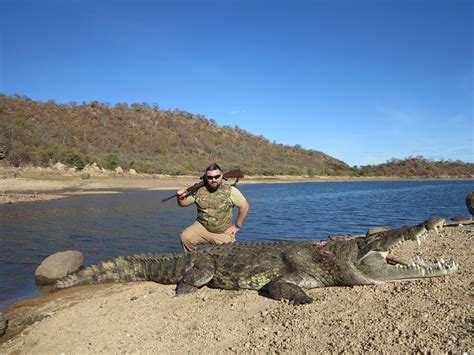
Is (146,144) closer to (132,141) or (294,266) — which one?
(132,141)

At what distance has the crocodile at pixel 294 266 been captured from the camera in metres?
4.72

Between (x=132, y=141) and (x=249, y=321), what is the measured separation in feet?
226

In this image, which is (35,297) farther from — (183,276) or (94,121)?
(94,121)

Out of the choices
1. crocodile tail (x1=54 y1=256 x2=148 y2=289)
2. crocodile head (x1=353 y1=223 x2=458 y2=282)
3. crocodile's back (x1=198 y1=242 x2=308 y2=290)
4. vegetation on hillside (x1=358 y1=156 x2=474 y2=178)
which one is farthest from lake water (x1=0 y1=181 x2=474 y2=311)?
vegetation on hillside (x1=358 y1=156 x2=474 y2=178)

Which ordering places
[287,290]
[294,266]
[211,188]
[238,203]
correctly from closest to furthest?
[287,290] < [294,266] < [211,188] < [238,203]

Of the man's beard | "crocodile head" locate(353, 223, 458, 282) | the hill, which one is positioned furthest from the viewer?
the hill

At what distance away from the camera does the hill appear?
1817 inches

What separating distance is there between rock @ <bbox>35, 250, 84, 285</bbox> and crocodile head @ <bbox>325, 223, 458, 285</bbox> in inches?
207

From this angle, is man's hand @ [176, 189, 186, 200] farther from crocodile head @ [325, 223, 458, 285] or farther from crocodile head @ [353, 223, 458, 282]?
crocodile head @ [353, 223, 458, 282]

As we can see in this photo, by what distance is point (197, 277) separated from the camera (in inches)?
229

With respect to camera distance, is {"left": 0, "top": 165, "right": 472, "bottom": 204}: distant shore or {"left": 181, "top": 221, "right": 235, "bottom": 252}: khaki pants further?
{"left": 0, "top": 165, "right": 472, "bottom": 204}: distant shore

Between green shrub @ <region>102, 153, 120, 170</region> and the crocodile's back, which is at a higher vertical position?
green shrub @ <region>102, 153, 120, 170</region>

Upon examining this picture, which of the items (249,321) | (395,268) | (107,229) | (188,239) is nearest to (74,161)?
(107,229)

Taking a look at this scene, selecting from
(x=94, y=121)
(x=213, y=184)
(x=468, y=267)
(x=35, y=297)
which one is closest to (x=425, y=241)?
(x=468, y=267)
